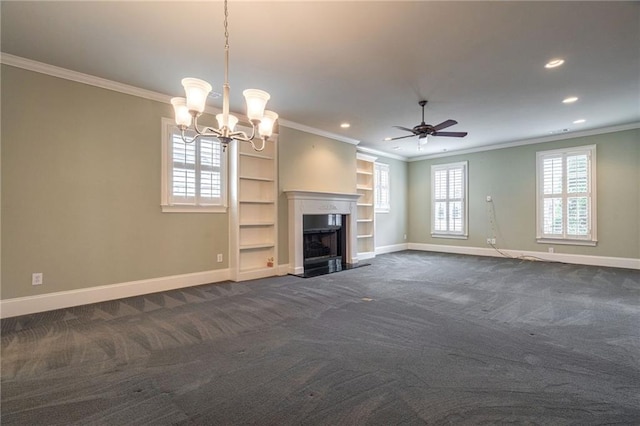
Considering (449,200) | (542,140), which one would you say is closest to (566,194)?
(542,140)

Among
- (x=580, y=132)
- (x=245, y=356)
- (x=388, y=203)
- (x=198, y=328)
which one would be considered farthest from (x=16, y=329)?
(x=580, y=132)

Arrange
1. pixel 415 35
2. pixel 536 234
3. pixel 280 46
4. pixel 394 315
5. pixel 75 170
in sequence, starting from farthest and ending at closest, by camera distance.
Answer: pixel 536 234 → pixel 75 170 → pixel 394 315 → pixel 280 46 → pixel 415 35

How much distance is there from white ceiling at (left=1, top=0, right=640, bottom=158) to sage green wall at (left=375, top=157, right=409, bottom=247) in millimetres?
3994

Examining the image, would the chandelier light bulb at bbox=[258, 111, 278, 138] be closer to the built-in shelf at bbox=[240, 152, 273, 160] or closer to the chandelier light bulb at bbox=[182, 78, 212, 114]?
the chandelier light bulb at bbox=[182, 78, 212, 114]

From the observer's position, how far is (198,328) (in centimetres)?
Result: 313

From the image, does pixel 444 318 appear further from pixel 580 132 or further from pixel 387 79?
pixel 580 132

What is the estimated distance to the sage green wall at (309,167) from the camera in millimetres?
5922

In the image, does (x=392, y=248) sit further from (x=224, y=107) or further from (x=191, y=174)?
(x=224, y=107)

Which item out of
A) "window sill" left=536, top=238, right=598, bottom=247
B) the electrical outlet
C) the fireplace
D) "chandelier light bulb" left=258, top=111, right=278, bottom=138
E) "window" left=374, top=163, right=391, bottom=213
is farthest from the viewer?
"window" left=374, top=163, right=391, bottom=213

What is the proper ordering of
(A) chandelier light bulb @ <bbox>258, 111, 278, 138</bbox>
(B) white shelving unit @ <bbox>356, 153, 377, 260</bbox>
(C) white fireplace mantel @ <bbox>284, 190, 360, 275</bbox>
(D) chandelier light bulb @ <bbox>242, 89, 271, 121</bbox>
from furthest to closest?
1. (B) white shelving unit @ <bbox>356, 153, 377, 260</bbox>
2. (C) white fireplace mantel @ <bbox>284, 190, 360, 275</bbox>
3. (A) chandelier light bulb @ <bbox>258, 111, 278, 138</bbox>
4. (D) chandelier light bulb @ <bbox>242, 89, 271, 121</bbox>

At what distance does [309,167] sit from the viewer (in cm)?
643

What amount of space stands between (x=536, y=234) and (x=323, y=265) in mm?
5111

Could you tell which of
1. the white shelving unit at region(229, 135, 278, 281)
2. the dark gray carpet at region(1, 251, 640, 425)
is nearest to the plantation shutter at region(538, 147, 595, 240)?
the dark gray carpet at region(1, 251, 640, 425)

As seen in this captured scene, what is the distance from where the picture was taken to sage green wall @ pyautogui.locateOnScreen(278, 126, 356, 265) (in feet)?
19.4
